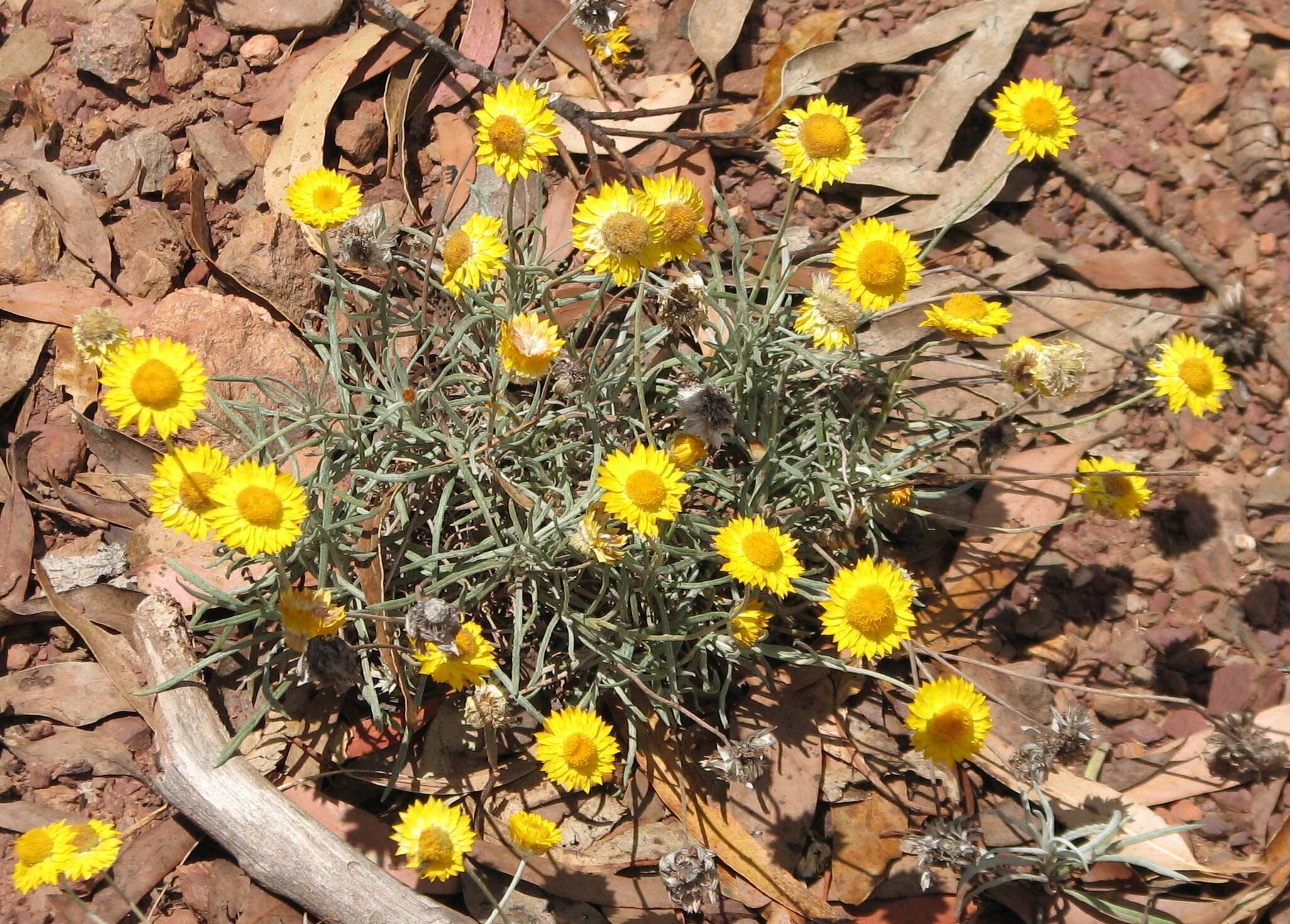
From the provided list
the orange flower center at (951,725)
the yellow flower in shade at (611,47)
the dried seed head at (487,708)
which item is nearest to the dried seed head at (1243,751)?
the orange flower center at (951,725)

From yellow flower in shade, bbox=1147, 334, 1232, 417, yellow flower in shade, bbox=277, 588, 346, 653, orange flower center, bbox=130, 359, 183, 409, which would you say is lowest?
yellow flower in shade, bbox=277, 588, 346, 653

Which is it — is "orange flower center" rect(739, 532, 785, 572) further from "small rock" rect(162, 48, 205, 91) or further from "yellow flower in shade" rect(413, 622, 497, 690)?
"small rock" rect(162, 48, 205, 91)

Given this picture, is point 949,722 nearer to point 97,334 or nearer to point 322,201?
point 322,201

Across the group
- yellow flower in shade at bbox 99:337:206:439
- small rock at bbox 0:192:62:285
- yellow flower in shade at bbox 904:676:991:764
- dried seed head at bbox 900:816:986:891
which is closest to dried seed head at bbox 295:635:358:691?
yellow flower in shade at bbox 99:337:206:439

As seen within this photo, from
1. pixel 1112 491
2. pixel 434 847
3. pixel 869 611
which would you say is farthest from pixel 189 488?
pixel 1112 491

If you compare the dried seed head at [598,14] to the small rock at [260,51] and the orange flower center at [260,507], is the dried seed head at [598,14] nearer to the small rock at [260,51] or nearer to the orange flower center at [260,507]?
the small rock at [260,51]

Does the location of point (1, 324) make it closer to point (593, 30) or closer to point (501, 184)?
point (501, 184)

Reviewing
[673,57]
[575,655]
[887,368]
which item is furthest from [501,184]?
[575,655]
